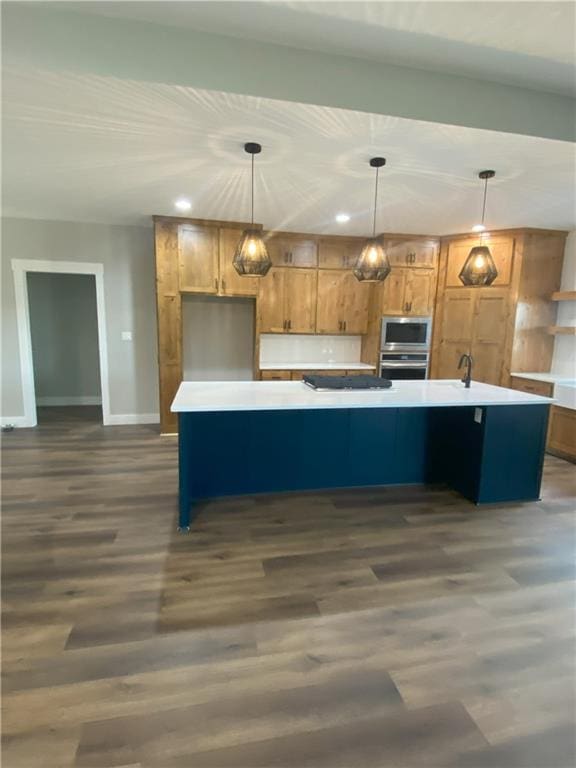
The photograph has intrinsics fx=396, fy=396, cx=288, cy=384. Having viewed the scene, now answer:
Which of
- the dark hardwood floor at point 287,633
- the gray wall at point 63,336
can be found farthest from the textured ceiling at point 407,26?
the gray wall at point 63,336

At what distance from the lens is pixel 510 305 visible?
4746 millimetres

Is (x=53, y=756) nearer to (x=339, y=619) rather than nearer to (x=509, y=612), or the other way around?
(x=339, y=619)

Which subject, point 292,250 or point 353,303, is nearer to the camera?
point 292,250

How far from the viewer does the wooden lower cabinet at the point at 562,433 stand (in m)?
4.21

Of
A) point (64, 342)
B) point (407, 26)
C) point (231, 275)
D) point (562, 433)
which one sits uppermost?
point (407, 26)

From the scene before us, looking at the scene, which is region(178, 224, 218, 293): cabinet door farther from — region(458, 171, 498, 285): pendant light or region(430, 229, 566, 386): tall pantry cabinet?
region(430, 229, 566, 386): tall pantry cabinet

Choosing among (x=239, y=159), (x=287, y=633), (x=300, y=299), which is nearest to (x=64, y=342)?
(x=300, y=299)

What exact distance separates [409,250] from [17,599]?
527cm

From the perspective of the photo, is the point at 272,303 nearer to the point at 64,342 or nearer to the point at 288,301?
the point at 288,301

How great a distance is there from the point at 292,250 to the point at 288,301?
26.1 inches

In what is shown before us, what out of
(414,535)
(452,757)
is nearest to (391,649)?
(452,757)

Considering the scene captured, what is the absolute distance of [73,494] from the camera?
3.29 meters

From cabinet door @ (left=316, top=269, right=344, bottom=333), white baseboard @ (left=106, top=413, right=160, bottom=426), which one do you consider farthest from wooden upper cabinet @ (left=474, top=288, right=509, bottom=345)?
white baseboard @ (left=106, top=413, right=160, bottom=426)

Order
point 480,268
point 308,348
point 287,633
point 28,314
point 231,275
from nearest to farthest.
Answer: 1. point 287,633
2. point 480,268
3. point 231,275
4. point 28,314
5. point 308,348
